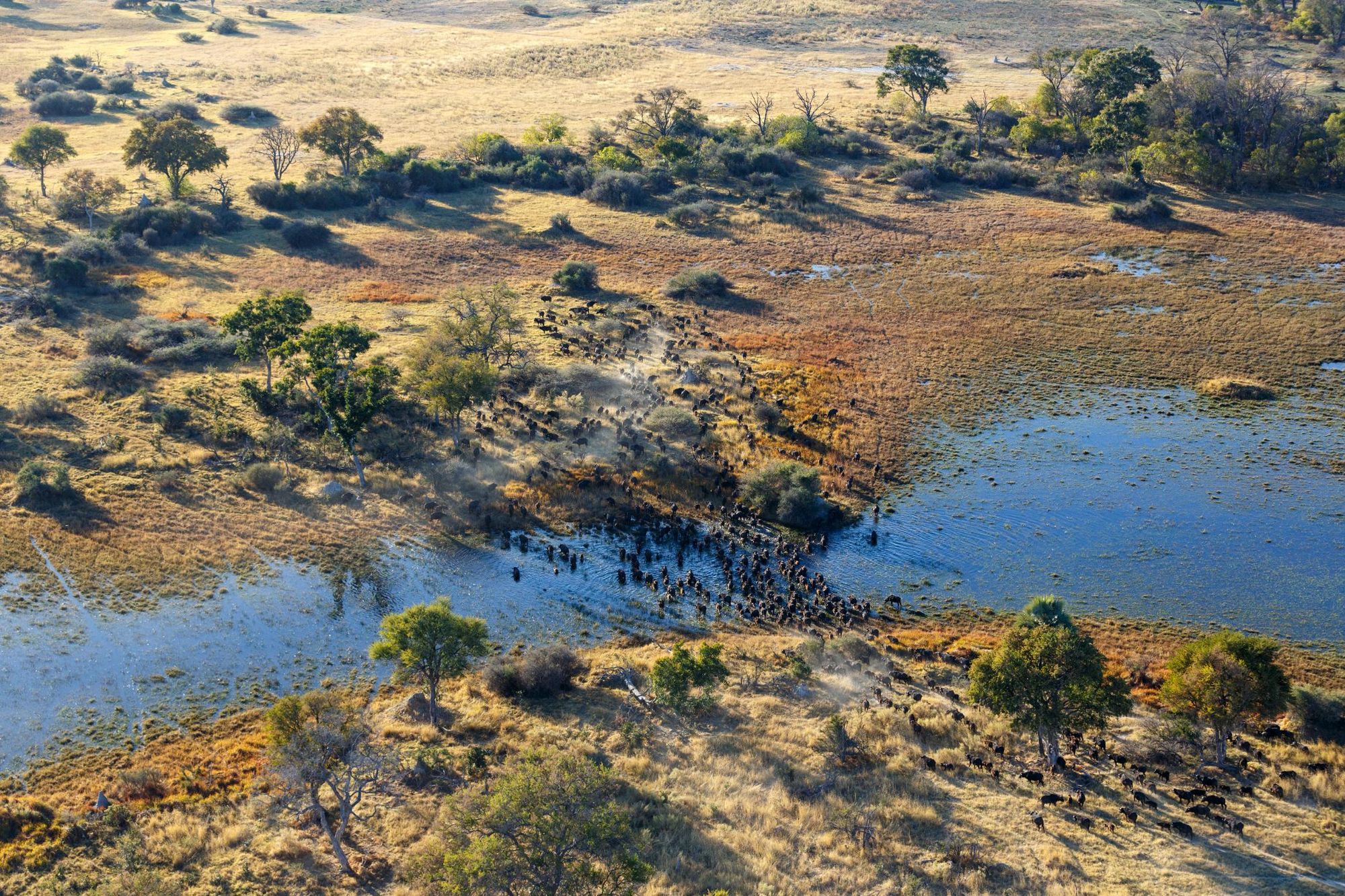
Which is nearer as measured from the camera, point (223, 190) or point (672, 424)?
point (672, 424)

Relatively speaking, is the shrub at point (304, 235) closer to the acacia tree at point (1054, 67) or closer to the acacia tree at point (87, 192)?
the acacia tree at point (87, 192)

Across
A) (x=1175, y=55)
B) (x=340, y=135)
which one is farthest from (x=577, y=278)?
(x=1175, y=55)

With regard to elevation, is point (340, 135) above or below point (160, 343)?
above

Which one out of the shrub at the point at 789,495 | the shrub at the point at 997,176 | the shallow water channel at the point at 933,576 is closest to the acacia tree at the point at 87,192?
the shallow water channel at the point at 933,576

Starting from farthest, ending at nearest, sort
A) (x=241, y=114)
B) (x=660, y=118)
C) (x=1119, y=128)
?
(x=241, y=114) → (x=660, y=118) → (x=1119, y=128)

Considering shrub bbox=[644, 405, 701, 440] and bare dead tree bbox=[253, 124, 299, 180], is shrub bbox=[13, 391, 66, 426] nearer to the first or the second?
shrub bbox=[644, 405, 701, 440]

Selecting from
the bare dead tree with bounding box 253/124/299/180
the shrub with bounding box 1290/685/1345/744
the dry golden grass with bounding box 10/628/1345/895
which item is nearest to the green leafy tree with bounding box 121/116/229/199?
the bare dead tree with bounding box 253/124/299/180

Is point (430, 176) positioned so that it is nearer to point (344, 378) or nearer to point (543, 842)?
point (344, 378)
